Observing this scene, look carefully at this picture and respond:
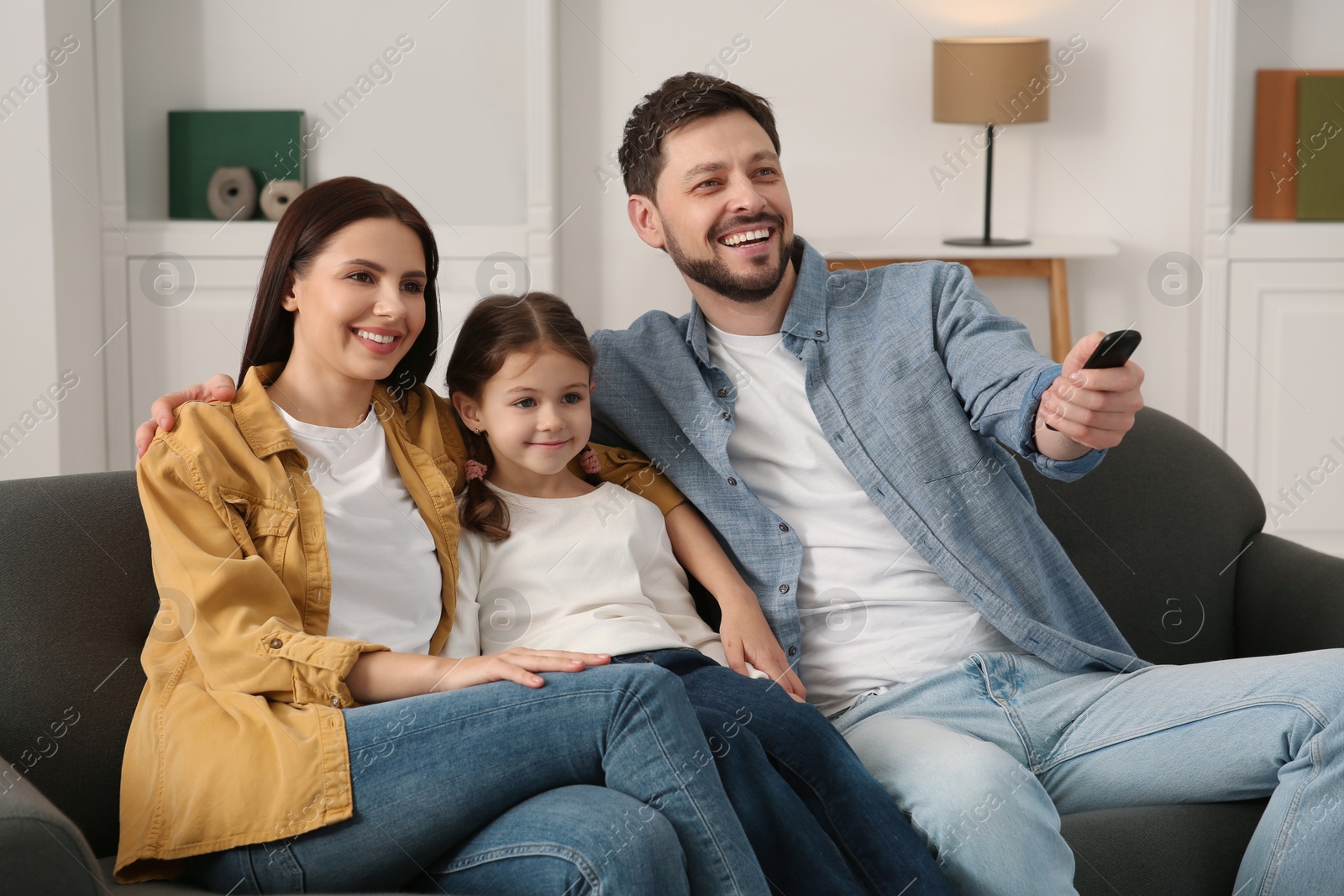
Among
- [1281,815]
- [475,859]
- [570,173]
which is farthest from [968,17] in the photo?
[475,859]

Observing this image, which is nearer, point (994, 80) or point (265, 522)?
point (265, 522)

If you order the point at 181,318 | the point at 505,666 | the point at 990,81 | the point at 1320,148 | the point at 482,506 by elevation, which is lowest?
the point at 505,666

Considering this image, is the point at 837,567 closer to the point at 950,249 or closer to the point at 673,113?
the point at 673,113

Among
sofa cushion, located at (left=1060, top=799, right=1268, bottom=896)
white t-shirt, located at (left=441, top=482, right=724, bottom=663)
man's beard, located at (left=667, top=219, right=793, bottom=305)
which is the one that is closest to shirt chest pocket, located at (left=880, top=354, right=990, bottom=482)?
man's beard, located at (left=667, top=219, right=793, bottom=305)

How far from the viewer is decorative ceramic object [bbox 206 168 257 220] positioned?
376cm

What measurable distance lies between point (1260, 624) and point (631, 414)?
3.07 ft

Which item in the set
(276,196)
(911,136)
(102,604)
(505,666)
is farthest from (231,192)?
(505,666)

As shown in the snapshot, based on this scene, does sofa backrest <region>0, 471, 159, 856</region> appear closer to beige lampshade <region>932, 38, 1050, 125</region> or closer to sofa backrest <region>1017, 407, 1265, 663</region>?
sofa backrest <region>1017, 407, 1265, 663</region>

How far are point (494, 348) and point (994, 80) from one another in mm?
2502

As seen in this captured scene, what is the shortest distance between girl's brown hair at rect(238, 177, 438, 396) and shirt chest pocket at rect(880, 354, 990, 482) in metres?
0.64

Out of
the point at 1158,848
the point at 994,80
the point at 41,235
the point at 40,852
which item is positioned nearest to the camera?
the point at 40,852

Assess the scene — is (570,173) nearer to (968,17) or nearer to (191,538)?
(968,17)

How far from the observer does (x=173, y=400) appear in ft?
Result: 4.63

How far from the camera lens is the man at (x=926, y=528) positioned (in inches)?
50.8
